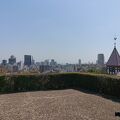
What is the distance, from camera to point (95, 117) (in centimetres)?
1098

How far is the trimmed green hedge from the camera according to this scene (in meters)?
19.4

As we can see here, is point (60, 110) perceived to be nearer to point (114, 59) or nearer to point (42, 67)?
point (114, 59)

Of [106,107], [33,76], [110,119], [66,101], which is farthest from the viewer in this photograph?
[33,76]

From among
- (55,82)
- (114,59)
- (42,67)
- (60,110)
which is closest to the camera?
(60,110)

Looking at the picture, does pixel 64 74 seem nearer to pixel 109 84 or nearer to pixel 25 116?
pixel 109 84

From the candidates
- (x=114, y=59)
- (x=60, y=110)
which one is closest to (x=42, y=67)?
(x=114, y=59)

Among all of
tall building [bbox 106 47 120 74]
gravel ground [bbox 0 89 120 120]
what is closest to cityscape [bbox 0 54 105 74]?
tall building [bbox 106 47 120 74]

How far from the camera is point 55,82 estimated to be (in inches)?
895

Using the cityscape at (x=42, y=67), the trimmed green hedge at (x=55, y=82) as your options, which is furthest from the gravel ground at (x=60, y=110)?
the cityscape at (x=42, y=67)

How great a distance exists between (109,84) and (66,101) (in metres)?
3.72

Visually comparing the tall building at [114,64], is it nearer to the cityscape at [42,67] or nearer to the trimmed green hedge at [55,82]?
the cityscape at [42,67]

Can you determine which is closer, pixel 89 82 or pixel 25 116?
pixel 25 116

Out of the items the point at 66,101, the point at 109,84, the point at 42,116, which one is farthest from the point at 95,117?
the point at 109,84

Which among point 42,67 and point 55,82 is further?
point 42,67
